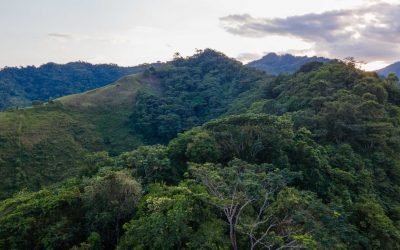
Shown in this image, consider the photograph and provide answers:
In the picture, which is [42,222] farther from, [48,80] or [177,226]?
[48,80]

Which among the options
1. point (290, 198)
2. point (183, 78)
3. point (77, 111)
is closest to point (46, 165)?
point (77, 111)

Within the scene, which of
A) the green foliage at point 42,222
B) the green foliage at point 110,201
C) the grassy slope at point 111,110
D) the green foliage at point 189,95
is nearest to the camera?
the green foliage at point 42,222

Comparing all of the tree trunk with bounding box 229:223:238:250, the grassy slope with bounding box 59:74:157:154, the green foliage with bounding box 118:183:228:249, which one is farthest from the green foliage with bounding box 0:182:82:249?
the grassy slope with bounding box 59:74:157:154

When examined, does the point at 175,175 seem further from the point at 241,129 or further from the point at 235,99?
the point at 235,99

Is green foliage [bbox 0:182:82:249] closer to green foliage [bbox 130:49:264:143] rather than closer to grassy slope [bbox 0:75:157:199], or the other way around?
grassy slope [bbox 0:75:157:199]

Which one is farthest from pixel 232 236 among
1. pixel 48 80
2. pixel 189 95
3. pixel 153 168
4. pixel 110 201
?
pixel 48 80

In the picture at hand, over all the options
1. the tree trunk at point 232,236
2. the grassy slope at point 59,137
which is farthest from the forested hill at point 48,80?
the tree trunk at point 232,236

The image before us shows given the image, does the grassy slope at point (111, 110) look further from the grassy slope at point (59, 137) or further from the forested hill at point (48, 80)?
the forested hill at point (48, 80)
